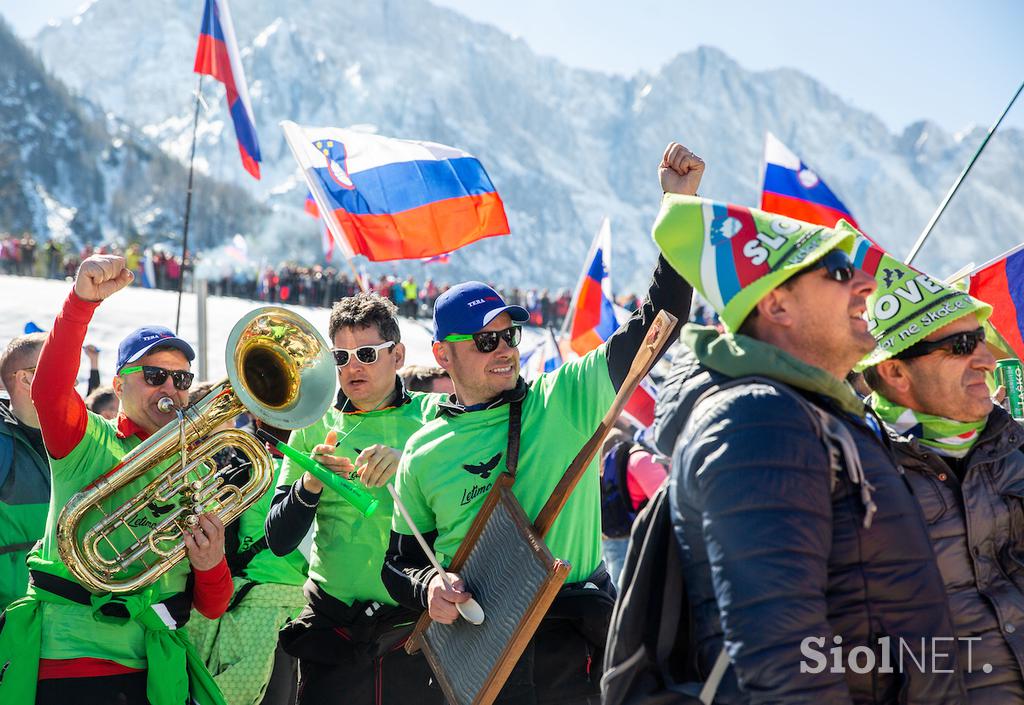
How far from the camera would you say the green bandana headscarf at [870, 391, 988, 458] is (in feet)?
8.45

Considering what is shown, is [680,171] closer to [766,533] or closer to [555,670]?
[766,533]

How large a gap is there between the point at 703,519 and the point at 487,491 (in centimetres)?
130

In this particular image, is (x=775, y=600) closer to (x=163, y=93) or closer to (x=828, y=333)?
(x=828, y=333)

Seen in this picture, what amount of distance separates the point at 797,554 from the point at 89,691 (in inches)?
97.8

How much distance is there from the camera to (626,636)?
198cm

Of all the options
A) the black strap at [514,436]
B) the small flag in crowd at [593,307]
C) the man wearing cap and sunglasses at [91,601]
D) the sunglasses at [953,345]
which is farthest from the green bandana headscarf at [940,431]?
the small flag in crowd at [593,307]

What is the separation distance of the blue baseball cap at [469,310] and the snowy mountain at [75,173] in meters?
75.0

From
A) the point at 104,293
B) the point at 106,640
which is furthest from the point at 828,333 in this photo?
the point at 106,640

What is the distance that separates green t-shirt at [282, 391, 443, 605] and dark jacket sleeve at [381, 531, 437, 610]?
1.53 feet

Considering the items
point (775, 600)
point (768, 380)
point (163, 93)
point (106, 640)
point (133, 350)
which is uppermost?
point (768, 380)

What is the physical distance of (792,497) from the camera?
Answer: 1.75m

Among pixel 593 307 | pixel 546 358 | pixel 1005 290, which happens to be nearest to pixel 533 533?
pixel 1005 290

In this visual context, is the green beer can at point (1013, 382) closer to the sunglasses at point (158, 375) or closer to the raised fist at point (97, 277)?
the sunglasses at point (158, 375)

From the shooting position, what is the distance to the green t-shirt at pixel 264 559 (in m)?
4.28
